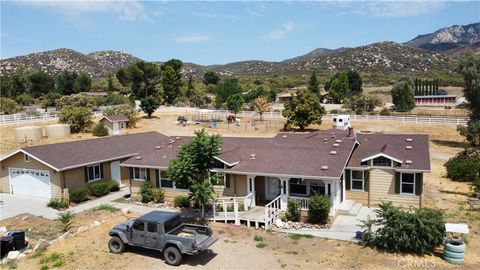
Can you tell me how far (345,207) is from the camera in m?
22.0

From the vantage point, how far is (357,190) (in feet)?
77.3

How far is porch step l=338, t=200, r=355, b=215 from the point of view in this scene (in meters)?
21.6

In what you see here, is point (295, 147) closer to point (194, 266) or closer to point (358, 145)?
point (358, 145)

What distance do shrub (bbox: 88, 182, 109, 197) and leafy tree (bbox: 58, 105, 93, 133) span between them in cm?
2988

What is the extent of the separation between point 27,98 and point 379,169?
305 feet

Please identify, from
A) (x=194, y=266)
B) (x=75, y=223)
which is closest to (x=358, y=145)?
(x=194, y=266)

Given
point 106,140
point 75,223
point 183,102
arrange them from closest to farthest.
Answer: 1. point 75,223
2. point 106,140
3. point 183,102

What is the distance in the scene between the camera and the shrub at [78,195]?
25.9 meters

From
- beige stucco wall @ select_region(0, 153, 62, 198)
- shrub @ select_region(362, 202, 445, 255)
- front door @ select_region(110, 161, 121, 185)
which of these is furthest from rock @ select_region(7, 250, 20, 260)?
shrub @ select_region(362, 202, 445, 255)

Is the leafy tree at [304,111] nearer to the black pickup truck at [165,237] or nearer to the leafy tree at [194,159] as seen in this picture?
the leafy tree at [194,159]

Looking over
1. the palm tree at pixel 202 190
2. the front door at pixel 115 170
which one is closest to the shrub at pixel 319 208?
the palm tree at pixel 202 190

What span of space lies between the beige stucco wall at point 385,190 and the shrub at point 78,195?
17868mm

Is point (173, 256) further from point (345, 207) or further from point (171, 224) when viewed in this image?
point (345, 207)

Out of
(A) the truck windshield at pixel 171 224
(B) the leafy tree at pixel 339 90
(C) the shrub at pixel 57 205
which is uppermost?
(B) the leafy tree at pixel 339 90
